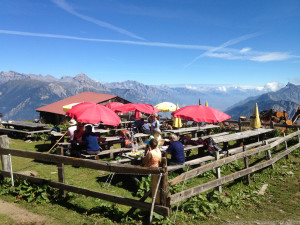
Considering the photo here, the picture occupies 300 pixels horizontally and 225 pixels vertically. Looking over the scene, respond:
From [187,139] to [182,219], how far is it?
578 cm

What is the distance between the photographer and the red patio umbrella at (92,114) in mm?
9500

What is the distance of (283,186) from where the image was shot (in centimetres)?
832

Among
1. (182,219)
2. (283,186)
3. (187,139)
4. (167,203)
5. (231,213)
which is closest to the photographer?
(167,203)

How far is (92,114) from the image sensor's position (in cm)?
973

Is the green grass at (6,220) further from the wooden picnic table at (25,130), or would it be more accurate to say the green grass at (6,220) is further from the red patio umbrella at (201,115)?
the wooden picnic table at (25,130)

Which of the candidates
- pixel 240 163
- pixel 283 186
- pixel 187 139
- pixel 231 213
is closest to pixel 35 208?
pixel 231 213

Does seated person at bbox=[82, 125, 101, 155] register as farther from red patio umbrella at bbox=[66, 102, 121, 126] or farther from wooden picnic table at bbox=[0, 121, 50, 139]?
wooden picnic table at bbox=[0, 121, 50, 139]

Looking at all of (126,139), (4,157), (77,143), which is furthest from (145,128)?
(4,157)

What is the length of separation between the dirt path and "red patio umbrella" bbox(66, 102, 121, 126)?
420cm

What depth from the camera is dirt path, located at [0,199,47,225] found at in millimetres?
5051

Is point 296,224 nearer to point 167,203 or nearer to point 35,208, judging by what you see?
point 167,203

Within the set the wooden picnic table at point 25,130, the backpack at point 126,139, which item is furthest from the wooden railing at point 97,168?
the wooden picnic table at point 25,130

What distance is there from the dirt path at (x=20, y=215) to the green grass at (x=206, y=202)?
0.15 meters

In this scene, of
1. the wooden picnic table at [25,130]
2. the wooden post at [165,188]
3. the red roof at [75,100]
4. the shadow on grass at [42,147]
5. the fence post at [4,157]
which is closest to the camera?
the wooden post at [165,188]
